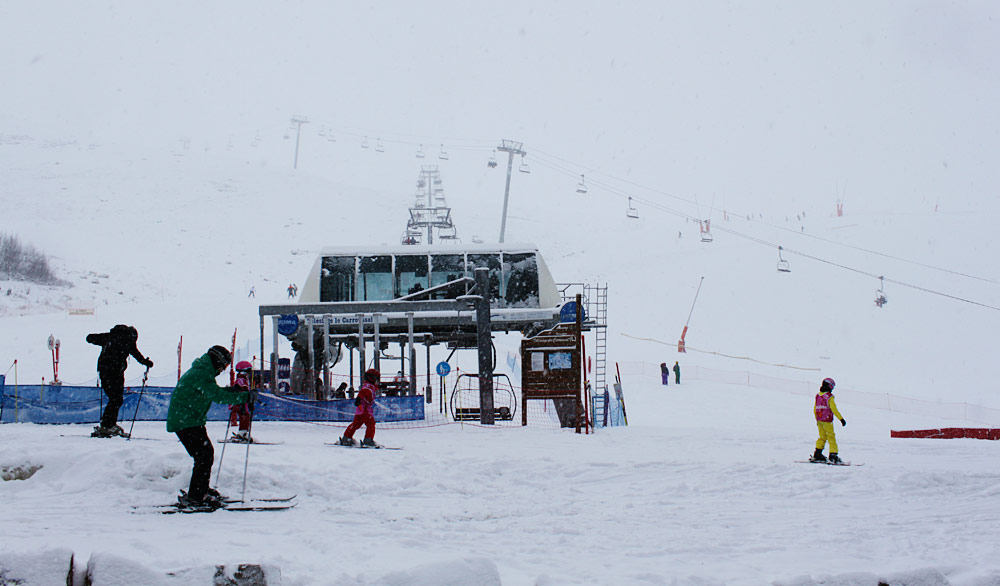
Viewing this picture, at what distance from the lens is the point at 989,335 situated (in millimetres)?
43906

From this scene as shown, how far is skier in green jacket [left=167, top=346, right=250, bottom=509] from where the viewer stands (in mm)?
7465

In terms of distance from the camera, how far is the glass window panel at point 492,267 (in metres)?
26.2

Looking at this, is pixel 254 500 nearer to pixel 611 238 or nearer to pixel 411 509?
pixel 411 509

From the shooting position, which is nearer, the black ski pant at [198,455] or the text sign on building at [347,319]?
the black ski pant at [198,455]

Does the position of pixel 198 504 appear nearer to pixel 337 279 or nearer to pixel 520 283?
pixel 520 283

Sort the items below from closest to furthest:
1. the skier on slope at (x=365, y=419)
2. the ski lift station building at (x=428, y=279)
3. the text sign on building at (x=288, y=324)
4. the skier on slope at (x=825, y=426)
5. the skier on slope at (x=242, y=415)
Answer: the skier on slope at (x=242, y=415) → the skier on slope at (x=825, y=426) → the skier on slope at (x=365, y=419) → the text sign on building at (x=288, y=324) → the ski lift station building at (x=428, y=279)

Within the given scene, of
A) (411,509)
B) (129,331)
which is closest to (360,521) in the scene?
(411,509)

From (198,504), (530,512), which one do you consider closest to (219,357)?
(198,504)

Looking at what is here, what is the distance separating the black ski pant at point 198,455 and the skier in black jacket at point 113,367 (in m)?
4.44

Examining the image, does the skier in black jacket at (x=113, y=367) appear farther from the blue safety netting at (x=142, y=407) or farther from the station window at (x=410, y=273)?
the station window at (x=410, y=273)

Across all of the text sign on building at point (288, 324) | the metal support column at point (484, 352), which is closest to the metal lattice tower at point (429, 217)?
the text sign on building at point (288, 324)

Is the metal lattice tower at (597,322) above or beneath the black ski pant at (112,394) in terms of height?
above

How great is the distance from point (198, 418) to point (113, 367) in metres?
4.82

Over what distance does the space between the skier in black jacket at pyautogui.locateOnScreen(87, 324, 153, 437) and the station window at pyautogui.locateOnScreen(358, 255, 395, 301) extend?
14.9 meters
